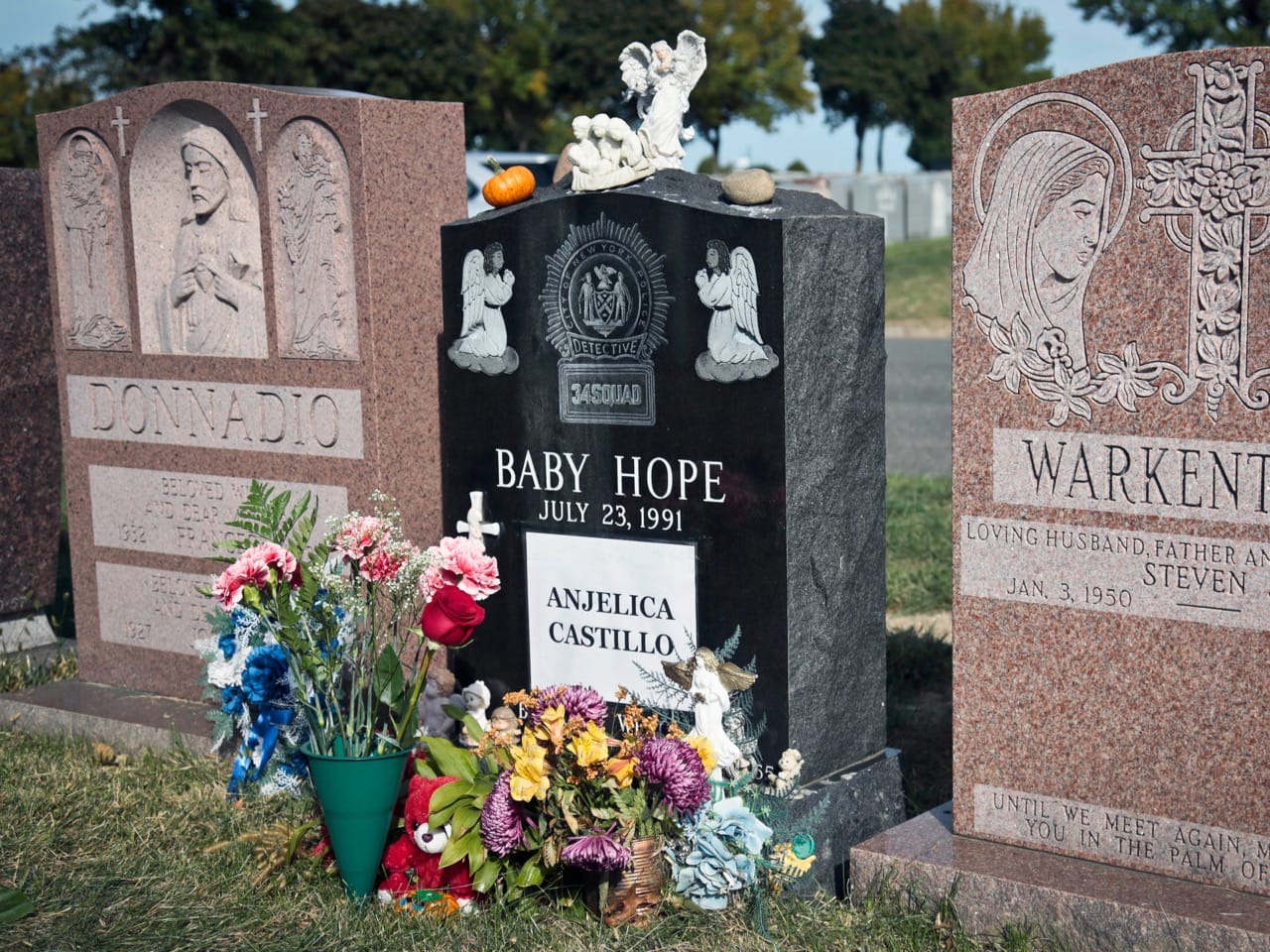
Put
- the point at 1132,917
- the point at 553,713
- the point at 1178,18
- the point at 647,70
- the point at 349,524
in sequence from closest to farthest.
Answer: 1. the point at 1132,917
2. the point at 553,713
3. the point at 349,524
4. the point at 647,70
5. the point at 1178,18

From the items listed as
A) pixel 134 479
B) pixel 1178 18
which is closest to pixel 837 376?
pixel 134 479

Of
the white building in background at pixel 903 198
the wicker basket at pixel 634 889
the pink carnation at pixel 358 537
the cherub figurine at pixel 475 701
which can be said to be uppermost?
the white building in background at pixel 903 198

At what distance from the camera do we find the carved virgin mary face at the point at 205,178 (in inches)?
201

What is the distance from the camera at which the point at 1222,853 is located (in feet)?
11.1

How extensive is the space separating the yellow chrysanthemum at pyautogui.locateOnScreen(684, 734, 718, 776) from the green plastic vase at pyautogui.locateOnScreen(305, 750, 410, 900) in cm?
78

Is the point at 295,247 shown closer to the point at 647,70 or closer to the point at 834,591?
the point at 647,70

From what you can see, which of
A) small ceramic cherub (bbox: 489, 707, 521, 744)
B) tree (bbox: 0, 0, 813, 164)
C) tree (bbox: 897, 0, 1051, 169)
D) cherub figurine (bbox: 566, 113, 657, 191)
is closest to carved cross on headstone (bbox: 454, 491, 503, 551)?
small ceramic cherub (bbox: 489, 707, 521, 744)

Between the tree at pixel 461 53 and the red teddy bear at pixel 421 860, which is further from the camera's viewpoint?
the tree at pixel 461 53

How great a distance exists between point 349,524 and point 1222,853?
2.32m

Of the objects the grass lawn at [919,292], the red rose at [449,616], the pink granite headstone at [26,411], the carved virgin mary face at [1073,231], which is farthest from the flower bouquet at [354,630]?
the grass lawn at [919,292]

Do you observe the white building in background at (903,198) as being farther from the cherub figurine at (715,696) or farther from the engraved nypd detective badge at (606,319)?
the cherub figurine at (715,696)

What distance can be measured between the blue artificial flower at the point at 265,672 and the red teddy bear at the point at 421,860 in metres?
0.74

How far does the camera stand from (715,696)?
3.82m

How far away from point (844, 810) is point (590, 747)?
95 cm
